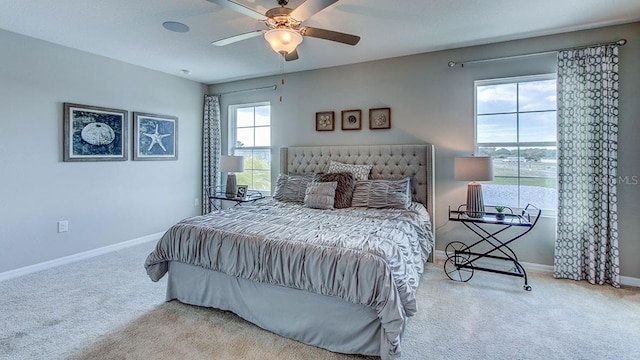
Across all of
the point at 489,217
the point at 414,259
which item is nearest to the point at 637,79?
the point at 489,217

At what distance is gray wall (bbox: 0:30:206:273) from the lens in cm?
335

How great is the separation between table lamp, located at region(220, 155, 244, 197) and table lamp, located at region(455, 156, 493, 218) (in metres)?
2.98

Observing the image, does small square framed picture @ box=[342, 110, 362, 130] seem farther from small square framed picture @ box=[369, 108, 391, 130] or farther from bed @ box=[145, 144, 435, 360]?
bed @ box=[145, 144, 435, 360]

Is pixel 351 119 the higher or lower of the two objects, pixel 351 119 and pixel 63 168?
the higher

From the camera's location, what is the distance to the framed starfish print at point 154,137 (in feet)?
14.9

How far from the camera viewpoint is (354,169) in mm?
4129

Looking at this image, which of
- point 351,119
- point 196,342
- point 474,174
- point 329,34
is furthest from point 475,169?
point 196,342

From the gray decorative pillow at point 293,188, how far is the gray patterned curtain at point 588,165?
9.27ft

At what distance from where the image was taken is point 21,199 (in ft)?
11.3

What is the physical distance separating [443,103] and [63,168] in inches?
185

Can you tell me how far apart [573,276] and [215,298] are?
11.6 ft

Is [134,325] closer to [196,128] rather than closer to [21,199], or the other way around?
[21,199]

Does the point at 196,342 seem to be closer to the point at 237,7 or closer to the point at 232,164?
the point at 237,7

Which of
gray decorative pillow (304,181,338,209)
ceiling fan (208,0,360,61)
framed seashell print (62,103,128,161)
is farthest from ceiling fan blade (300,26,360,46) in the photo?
framed seashell print (62,103,128,161)
